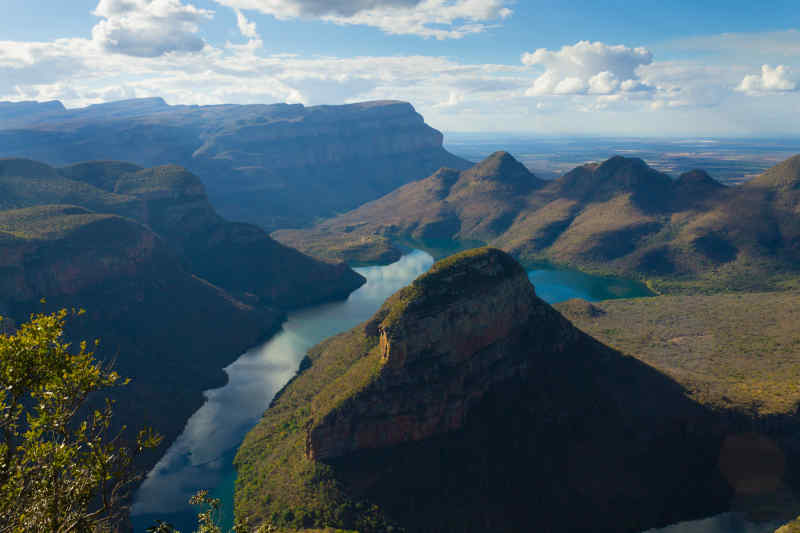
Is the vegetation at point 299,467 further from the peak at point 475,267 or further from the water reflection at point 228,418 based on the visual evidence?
the peak at point 475,267

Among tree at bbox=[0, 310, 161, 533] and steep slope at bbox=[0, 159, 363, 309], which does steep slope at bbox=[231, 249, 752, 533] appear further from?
steep slope at bbox=[0, 159, 363, 309]

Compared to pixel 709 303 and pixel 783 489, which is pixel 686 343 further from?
pixel 783 489

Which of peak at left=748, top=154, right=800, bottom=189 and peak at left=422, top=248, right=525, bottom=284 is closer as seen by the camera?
peak at left=422, top=248, right=525, bottom=284

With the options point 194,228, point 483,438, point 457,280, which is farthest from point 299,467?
point 194,228

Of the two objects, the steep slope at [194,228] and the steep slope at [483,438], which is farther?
the steep slope at [194,228]

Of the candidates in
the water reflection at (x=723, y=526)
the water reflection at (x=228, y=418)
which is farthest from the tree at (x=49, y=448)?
the water reflection at (x=723, y=526)

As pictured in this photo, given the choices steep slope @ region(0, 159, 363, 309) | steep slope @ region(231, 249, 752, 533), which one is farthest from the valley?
steep slope @ region(0, 159, 363, 309)
